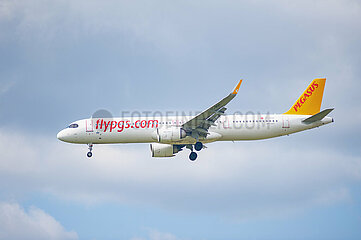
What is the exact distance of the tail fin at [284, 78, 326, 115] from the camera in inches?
2206

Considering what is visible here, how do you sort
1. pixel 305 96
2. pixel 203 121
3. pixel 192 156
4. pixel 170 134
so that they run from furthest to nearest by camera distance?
pixel 305 96 < pixel 192 156 < pixel 203 121 < pixel 170 134

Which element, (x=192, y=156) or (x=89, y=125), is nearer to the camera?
(x=89, y=125)

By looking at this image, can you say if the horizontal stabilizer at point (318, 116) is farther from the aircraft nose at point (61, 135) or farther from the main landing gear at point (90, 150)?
the aircraft nose at point (61, 135)

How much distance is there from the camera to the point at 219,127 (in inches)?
2124

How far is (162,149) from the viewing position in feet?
185

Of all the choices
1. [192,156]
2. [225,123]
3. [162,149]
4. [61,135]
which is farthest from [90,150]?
[225,123]

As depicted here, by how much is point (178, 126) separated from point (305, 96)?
1327cm

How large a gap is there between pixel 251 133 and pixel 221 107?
5668 millimetres

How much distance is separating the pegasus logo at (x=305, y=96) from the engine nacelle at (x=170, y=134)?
1236cm

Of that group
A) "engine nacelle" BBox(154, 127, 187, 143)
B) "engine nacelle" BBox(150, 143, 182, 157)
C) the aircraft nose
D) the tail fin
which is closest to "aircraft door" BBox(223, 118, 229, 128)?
"engine nacelle" BBox(154, 127, 187, 143)

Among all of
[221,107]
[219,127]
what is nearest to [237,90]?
[221,107]

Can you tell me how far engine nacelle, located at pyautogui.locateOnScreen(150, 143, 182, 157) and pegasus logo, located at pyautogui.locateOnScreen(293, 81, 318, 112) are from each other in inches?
504

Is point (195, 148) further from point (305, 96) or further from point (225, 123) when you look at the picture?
point (305, 96)

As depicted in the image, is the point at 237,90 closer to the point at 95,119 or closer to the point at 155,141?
the point at 155,141
